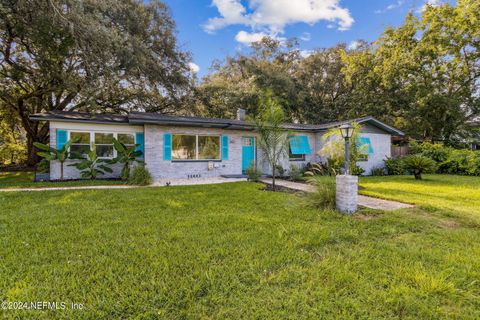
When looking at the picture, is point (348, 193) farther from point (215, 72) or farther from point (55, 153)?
point (215, 72)

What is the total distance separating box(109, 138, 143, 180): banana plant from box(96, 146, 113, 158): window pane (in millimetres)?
601

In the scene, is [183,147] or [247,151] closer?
[183,147]

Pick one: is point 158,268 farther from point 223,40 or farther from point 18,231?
point 223,40

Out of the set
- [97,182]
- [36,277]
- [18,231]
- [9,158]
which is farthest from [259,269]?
[9,158]

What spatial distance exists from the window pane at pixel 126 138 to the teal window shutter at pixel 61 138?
212cm

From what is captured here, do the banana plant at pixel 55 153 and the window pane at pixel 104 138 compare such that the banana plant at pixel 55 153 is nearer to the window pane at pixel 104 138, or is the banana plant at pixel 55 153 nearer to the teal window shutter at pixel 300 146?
the window pane at pixel 104 138

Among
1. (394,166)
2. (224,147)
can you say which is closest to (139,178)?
(224,147)

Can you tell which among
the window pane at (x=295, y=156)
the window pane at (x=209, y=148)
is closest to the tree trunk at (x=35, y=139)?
the window pane at (x=209, y=148)

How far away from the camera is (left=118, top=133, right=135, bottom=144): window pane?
10891 millimetres

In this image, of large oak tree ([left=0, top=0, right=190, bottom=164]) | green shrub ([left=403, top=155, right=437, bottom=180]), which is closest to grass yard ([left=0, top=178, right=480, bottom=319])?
green shrub ([left=403, top=155, right=437, bottom=180])

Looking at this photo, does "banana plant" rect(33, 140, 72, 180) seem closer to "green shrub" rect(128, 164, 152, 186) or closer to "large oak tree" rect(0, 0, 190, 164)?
"green shrub" rect(128, 164, 152, 186)

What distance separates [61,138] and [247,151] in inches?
353

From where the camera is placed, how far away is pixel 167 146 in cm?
1108

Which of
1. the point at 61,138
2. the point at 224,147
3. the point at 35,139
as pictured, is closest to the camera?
the point at 61,138
